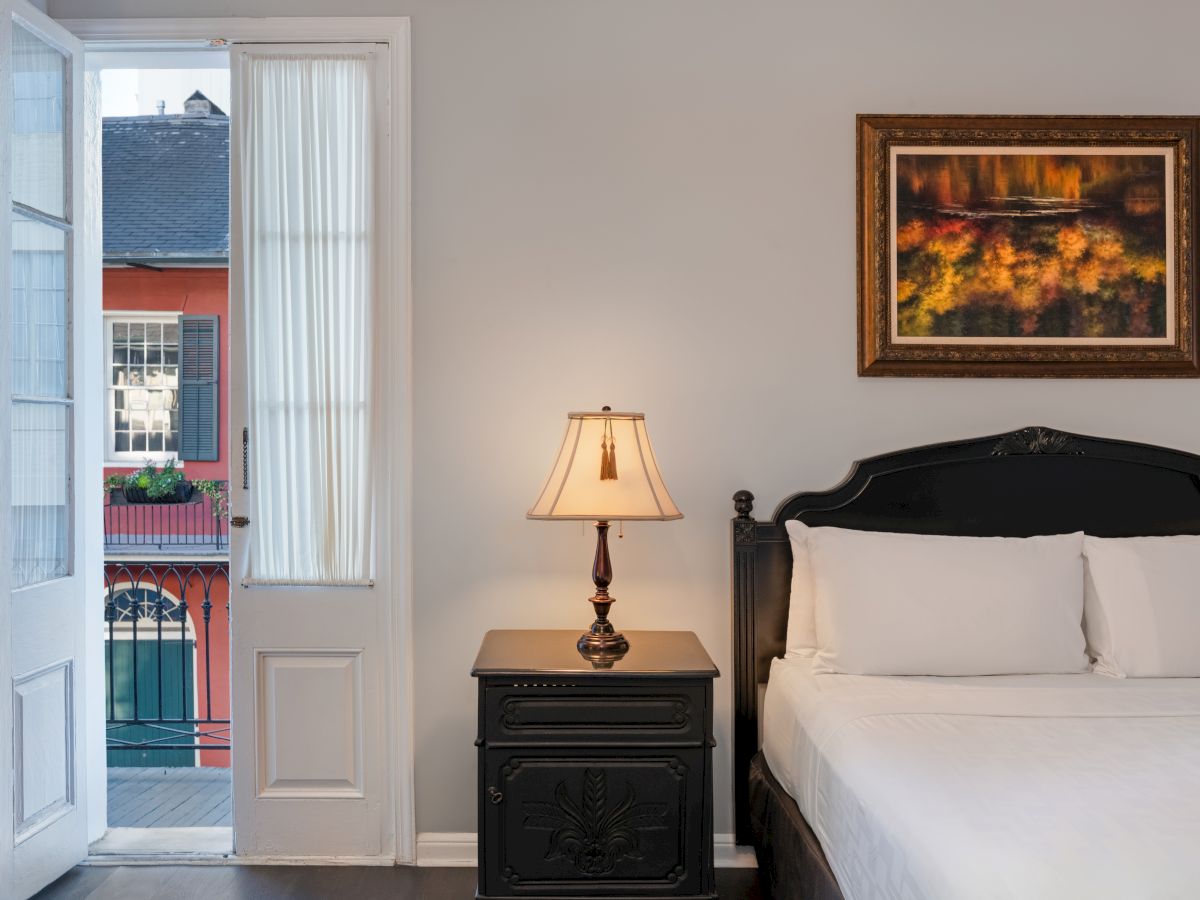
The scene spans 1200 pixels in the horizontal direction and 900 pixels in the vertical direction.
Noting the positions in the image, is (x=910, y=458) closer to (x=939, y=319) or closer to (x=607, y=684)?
(x=939, y=319)

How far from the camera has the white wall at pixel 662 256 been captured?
2.65 metres

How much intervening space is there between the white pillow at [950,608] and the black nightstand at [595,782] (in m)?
0.42

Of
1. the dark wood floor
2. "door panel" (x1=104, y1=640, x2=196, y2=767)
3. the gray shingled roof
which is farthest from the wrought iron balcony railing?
the dark wood floor

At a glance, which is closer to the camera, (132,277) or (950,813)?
(950,813)

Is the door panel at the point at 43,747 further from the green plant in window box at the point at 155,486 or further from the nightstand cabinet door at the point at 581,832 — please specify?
the green plant in window box at the point at 155,486

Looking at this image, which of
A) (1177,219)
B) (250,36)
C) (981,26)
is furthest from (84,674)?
(1177,219)

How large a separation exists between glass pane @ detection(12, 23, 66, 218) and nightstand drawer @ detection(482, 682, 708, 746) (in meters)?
1.88

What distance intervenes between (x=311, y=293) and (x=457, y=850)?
1.75 meters

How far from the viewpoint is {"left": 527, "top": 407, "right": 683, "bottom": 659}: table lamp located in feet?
7.43

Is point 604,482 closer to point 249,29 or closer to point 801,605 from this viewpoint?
point 801,605

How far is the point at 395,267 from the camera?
263cm

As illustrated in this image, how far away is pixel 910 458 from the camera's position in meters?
2.60

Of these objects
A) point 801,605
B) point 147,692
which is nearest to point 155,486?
point 147,692

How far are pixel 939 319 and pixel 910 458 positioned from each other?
443 mm
